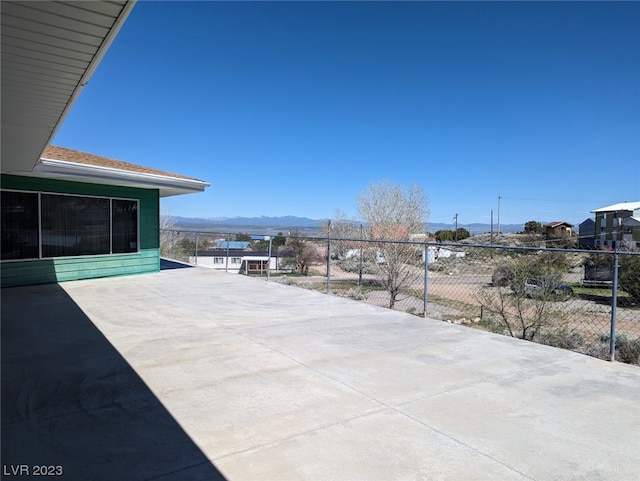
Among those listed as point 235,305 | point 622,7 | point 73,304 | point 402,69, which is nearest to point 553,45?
point 622,7

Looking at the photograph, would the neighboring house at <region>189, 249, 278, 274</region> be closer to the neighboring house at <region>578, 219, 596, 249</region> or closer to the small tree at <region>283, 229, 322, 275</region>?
the small tree at <region>283, 229, 322, 275</region>

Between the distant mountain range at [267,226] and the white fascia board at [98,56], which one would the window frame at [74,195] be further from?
the distant mountain range at [267,226]

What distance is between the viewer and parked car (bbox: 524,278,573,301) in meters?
7.34

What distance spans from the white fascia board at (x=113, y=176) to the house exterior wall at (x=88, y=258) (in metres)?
0.55

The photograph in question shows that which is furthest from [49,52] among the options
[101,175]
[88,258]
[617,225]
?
[617,225]

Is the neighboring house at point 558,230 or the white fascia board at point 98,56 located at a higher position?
the white fascia board at point 98,56

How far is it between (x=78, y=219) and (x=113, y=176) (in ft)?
4.39

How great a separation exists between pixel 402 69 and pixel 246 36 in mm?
6952

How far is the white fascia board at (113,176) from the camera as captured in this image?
715 centimetres

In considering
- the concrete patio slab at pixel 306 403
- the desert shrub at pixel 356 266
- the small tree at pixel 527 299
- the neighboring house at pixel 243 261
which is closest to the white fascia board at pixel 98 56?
the concrete patio slab at pixel 306 403

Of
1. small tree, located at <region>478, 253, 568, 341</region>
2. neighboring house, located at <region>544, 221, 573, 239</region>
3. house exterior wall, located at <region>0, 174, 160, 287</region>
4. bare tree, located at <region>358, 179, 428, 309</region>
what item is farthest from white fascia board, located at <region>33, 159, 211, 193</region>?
neighboring house, located at <region>544, 221, 573, 239</region>

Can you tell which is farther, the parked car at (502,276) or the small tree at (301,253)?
the small tree at (301,253)

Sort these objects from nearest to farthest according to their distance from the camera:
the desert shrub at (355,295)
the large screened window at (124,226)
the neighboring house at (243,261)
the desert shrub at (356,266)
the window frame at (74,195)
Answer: the window frame at (74,195), the large screened window at (124,226), the desert shrub at (355,295), the desert shrub at (356,266), the neighboring house at (243,261)

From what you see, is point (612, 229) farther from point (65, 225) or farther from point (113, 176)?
point (65, 225)
